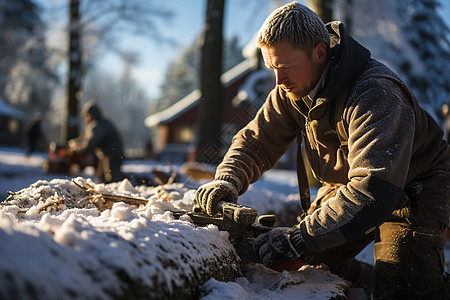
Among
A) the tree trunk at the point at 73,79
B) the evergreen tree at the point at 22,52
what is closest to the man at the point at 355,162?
the tree trunk at the point at 73,79

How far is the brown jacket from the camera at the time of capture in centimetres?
192

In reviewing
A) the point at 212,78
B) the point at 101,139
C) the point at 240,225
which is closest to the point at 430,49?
the point at 212,78

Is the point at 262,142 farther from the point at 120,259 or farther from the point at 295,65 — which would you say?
the point at 120,259

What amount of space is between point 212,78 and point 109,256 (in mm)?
7504

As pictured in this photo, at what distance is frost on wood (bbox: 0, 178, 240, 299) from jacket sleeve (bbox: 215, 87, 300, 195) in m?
0.60

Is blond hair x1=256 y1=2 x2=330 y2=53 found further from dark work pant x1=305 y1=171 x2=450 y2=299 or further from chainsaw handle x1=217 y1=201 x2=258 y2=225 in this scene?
dark work pant x1=305 y1=171 x2=450 y2=299

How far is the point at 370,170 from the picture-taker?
6.27 ft

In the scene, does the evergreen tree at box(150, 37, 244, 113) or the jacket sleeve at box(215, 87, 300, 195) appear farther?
the evergreen tree at box(150, 37, 244, 113)

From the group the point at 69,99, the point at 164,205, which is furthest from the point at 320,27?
the point at 69,99

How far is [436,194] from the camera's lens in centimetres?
242

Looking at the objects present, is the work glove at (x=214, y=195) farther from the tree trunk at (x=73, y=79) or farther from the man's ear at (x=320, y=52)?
the tree trunk at (x=73, y=79)

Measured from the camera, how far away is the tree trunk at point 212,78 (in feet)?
27.8

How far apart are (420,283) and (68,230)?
2.00m

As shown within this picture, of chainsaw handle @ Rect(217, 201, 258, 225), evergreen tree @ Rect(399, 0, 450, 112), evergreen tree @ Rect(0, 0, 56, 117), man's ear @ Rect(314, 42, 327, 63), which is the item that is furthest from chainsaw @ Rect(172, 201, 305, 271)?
evergreen tree @ Rect(0, 0, 56, 117)
